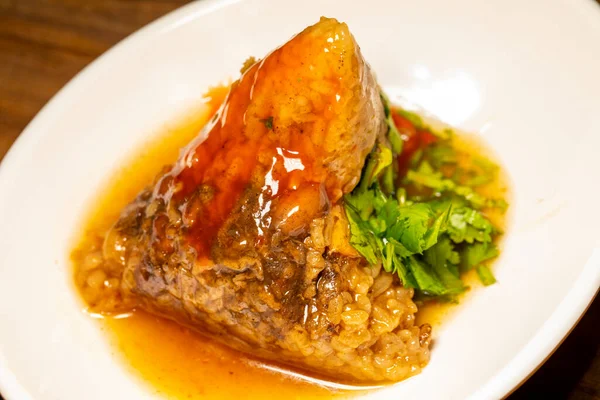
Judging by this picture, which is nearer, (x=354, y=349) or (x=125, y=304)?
(x=354, y=349)

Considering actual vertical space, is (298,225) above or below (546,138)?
above

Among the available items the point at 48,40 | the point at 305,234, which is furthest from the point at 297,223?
the point at 48,40

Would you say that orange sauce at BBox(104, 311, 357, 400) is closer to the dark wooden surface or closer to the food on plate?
the food on plate

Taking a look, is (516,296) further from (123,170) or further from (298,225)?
(123,170)

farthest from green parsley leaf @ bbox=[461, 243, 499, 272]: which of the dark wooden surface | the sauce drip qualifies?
the dark wooden surface

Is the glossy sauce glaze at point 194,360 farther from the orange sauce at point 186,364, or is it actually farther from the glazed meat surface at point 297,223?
the glazed meat surface at point 297,223

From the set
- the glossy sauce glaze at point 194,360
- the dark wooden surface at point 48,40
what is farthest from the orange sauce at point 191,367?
the dark wooden surface at point 48,40

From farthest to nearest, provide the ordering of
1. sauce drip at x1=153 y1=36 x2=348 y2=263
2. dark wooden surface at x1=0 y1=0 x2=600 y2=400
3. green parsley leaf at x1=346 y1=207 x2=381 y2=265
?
1. dark wooden surface at x1=0 y1=0 x2=600 y2=400
2. green parsley leaf at x1=346 y1=207 x2=381 y2=265
3. sauce drip at x1=153 y1=36 x2=348 y2=263

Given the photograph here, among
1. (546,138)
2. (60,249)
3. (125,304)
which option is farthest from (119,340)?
(546,138)
